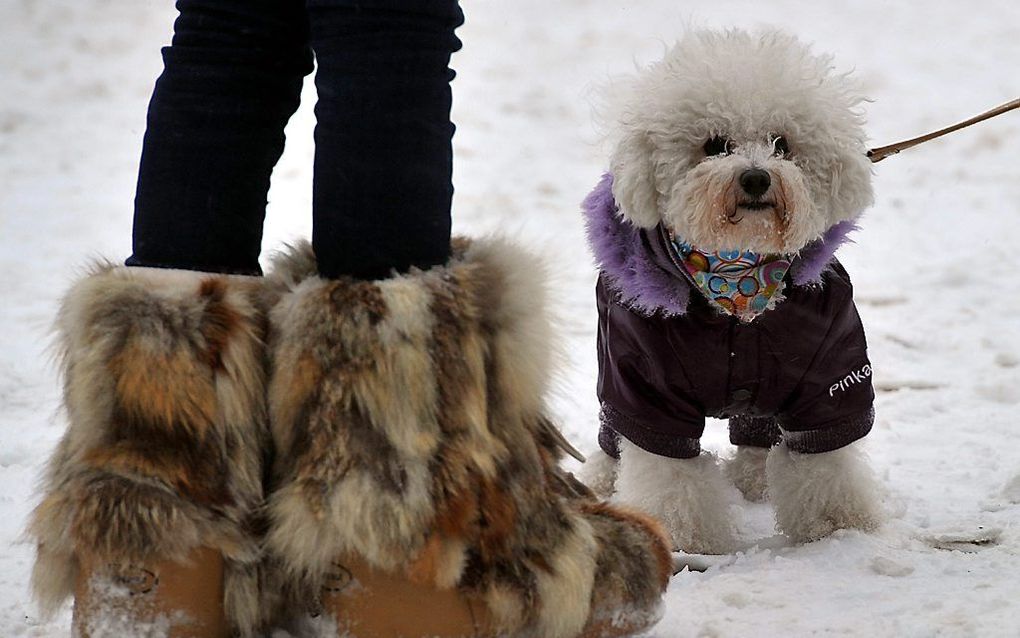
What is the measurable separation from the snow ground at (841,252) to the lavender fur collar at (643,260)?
0.16m

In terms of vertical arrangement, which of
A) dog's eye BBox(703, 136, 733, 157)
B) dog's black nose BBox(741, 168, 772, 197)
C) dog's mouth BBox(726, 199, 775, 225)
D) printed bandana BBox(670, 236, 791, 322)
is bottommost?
printed bandana BBox(670, 236, 791, 322)

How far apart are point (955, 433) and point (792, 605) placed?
119 centimetres

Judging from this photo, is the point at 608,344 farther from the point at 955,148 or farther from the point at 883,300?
the point at 955,148

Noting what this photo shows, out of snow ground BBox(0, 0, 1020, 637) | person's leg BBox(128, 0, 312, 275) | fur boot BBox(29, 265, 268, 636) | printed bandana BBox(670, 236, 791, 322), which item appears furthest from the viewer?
printed bandana BBox(670, 236, 791, 322)

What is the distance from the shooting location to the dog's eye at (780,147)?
81.9 inches

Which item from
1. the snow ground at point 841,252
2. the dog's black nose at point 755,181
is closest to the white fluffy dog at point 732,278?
the dog's black nose at point 755,181

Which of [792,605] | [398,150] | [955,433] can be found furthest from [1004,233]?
[398,150]

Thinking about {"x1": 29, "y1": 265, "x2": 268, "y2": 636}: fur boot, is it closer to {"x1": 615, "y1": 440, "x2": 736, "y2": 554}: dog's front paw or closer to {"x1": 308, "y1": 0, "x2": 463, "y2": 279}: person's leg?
{"x1": 308, "y1": 0, "x2": 463, "y2": 279}: person's leg

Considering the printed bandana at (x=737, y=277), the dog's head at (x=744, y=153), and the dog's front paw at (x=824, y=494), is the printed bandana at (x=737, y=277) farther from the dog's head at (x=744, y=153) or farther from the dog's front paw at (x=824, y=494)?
the dog's front paw at (x=824, y=494)

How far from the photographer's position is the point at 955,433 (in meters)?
2.69

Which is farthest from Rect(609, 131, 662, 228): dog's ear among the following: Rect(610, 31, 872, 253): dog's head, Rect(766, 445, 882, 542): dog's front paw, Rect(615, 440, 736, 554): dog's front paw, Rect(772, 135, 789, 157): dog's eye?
Rect(766, 445, 882, 542): dog's front paw

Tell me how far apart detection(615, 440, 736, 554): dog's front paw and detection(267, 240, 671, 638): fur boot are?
2.33 feet

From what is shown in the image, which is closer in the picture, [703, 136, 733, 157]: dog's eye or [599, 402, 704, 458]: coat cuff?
[703, 136, 733, 157]: dog's eye

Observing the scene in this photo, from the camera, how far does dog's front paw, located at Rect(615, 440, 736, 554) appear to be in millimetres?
2162
